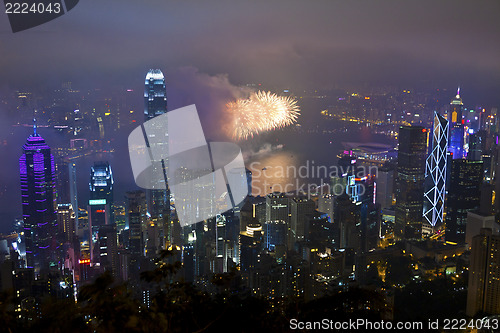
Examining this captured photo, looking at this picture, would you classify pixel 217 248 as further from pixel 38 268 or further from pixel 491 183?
pixel 491 183

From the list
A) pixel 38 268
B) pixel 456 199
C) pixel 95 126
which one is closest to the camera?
pixel 38 268

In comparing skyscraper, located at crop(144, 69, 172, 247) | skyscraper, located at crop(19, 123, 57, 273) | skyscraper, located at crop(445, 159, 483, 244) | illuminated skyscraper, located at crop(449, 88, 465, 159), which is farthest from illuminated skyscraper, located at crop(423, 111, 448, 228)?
skyscraper, located at crop(19, 123, 57, 273)

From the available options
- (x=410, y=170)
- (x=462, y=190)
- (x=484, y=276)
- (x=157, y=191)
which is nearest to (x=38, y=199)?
(x=157, y=191)

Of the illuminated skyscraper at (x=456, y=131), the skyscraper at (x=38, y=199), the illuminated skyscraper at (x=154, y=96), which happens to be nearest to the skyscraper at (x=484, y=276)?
the illuminated skyscraper at (x=456, y=131)

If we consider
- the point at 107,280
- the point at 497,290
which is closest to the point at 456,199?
the point at 497,290

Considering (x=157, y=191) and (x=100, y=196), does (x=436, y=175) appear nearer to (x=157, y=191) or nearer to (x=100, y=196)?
(x=157, y=191)

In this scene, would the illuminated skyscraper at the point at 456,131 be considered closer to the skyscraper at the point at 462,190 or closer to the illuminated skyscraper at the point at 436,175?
the illuminated skyscraper at the point at 436,175
